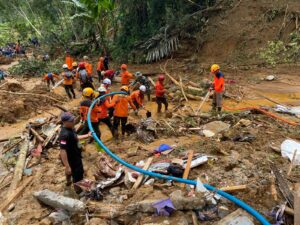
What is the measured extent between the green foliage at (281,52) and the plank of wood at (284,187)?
32.2ft

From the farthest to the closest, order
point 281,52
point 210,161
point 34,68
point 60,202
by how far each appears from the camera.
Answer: point 34,68
point 281,52
point 210,161
point 60,202

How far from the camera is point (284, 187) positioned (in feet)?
16.2

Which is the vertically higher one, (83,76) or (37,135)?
(83,76)

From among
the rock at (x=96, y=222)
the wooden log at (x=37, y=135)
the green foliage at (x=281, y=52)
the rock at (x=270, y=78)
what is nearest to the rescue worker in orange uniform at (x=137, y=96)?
the wooden log at (x=37, y=135)

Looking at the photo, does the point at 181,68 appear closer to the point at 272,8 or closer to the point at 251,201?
the point at 272,8

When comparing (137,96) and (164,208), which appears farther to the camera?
(137,96)

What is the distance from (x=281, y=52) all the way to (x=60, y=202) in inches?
497

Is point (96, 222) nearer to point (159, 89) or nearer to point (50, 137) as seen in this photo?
point (50, 137)

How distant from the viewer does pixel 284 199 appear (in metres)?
4.75

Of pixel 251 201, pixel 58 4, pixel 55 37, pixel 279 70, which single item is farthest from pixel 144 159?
pixel 58 4

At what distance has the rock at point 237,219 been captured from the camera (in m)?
4.26

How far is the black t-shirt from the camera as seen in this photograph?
5.22 m

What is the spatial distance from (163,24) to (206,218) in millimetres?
15022

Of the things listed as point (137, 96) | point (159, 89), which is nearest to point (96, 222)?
point (137, 96)
